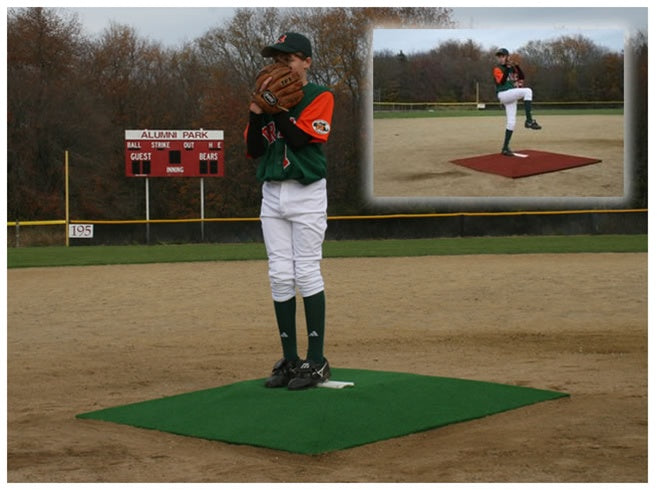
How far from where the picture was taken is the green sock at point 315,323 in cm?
604

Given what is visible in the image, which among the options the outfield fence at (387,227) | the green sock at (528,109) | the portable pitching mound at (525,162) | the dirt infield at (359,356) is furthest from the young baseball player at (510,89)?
the dirt infield at (359,356)

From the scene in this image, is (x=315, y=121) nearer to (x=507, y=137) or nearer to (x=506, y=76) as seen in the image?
(x=507, y=137)

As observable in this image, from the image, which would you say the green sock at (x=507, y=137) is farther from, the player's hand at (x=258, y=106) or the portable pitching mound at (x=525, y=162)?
the player's hand at (x=258, y=106)

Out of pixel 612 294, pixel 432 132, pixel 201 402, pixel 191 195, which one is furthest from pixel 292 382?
pixel 191 195

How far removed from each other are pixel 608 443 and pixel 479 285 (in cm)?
922

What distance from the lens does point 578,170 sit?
29656mm

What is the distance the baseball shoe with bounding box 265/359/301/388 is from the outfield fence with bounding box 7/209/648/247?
2129 cm

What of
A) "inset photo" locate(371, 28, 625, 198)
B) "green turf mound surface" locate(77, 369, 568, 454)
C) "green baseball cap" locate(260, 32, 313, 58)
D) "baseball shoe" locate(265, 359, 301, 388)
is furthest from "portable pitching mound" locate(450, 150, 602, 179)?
"baseball shoe" locate(265, 359, 301, 388)

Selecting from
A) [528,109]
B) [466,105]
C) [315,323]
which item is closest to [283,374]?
[315,323]

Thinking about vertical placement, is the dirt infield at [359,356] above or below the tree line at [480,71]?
below

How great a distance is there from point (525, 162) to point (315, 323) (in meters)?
24.0

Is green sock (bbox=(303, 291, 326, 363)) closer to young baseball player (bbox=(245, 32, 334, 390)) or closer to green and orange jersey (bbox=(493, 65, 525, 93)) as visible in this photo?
young baseball player (bbox=(245, 32, 334, 390))

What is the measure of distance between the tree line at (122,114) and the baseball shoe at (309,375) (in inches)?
1098

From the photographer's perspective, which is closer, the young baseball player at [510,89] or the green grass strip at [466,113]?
→ the young baseball player at [510,89]
